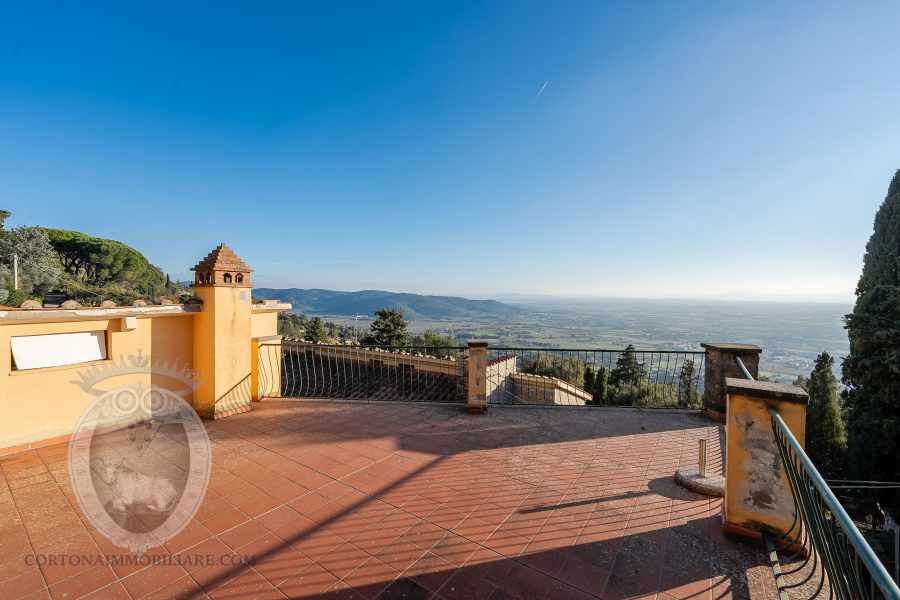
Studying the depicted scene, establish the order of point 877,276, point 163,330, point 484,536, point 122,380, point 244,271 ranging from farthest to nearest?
point 877,276, point 244,271, point 163,330, point 122,380, point 484,536

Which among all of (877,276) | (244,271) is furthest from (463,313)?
(244,271)

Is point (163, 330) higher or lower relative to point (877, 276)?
lower

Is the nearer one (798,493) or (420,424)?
(798,493)

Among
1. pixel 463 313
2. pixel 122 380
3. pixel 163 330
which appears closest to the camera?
pixel 122 380

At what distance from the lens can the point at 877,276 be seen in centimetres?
1173

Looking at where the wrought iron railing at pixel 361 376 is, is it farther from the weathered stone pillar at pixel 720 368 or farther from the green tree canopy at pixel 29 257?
the green tree canopy at pixel 29 257

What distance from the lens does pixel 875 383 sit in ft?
31.8

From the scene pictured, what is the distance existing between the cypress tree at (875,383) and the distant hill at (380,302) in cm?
7086

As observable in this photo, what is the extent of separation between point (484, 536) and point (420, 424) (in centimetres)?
236

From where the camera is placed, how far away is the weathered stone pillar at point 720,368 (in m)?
4.86

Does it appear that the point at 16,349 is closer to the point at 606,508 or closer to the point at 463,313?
the point at 606,508

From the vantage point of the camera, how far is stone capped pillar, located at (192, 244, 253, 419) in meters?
4.84
